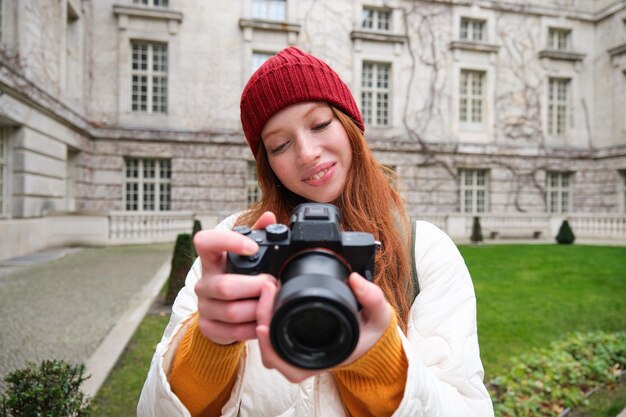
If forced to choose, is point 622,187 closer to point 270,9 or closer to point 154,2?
point 270,9

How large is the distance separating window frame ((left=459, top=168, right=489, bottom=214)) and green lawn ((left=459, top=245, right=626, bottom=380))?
8103mm

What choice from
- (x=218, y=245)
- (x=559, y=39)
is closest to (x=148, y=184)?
(x=218, y=245)

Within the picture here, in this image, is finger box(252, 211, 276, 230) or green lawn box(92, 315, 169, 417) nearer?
finger box(252, 211, 276, 230)

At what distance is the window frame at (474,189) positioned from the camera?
63.3ft

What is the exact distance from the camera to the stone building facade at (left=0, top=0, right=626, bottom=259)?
1304 cm

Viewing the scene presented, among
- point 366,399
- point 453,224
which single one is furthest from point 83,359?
point 453,224

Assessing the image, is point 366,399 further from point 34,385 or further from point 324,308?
point 34,385

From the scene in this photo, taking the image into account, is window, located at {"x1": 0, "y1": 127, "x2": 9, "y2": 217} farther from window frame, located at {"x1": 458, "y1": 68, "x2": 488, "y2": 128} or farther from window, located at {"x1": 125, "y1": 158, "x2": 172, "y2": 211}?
window frame, located at {"x1": 458, "y1": 68, "x2": 488, "y2": 128}

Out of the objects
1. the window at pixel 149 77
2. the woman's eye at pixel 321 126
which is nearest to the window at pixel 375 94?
the window at pixel 149 77

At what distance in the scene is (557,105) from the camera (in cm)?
2047

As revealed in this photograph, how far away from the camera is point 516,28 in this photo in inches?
762

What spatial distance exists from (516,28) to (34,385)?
2230cm

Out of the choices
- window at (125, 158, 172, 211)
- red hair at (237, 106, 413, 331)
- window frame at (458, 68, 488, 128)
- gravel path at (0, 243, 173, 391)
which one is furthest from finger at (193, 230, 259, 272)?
window frame at (458, 68, 488, 128)

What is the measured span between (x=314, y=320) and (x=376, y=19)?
1978 centimetres
